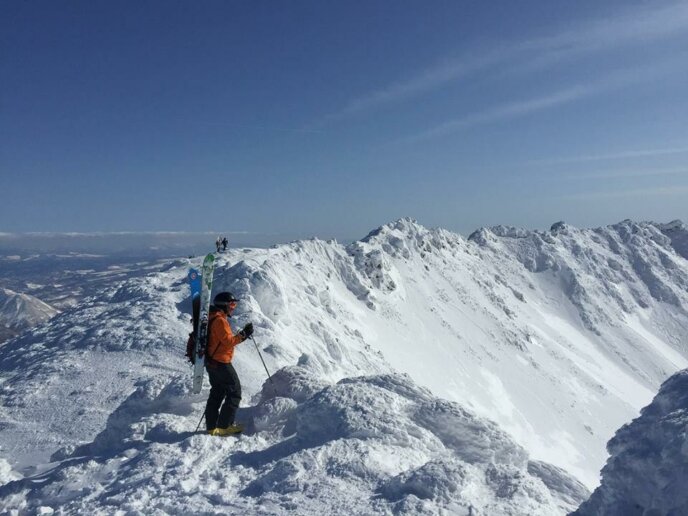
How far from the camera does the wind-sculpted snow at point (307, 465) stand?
7.34m

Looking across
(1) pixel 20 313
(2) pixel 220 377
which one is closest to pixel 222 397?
(2) pixel 220 377

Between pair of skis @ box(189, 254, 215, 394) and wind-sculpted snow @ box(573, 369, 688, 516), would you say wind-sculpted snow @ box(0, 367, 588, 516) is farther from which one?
wind-sculpted snow @ box(573, 369, 688, 516)

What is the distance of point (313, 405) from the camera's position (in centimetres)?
979

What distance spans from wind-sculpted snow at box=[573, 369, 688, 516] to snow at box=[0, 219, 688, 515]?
4.30 ft

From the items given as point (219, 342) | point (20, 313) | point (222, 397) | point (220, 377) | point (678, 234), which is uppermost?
point (678, 234)

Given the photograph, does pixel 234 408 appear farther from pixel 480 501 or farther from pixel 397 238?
pixel 397 238

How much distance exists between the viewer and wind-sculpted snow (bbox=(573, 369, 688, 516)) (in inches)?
239

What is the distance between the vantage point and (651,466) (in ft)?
21.1

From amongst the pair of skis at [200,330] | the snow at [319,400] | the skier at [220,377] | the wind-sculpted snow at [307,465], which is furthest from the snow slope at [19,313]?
the wind-sculpted snow at [307,465]

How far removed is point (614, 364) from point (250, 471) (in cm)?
8783

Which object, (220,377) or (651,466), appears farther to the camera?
(220,377)

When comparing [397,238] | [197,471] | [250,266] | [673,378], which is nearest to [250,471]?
[197,471]

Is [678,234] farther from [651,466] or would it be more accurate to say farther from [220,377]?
[220,377]

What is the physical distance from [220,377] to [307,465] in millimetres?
3188
